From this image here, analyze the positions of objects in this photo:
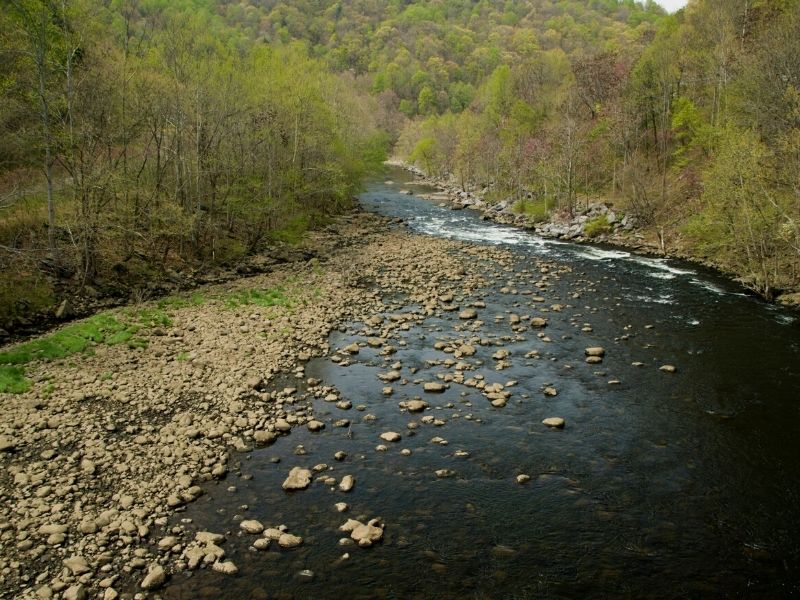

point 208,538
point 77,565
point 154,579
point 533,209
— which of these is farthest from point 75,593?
point 533,209

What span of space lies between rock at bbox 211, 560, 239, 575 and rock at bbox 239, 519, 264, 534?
97cm

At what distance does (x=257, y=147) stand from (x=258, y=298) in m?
13.6

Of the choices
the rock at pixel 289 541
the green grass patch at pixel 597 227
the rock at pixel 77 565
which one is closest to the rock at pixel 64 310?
the rock at pixel 77 565

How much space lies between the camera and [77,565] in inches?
382

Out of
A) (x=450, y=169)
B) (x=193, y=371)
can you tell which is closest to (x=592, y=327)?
(x=193, y=371)

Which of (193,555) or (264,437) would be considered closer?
(193,555)

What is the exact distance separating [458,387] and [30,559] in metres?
12.2

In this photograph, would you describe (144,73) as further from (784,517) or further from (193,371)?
(784,517)

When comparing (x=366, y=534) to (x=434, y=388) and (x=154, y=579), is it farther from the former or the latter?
(x=434, y=388)

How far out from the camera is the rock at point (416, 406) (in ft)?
53.4

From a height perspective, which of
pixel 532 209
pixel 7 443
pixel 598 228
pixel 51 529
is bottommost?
pixel 7 443

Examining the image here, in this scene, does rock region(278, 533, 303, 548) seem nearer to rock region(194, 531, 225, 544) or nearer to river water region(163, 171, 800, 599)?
river water region(163, 171, 800, 599)

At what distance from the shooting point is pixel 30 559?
32.4 feet

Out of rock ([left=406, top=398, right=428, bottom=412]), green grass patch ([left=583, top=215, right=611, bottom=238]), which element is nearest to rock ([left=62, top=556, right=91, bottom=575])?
rock ([left=406, top=398, right=428, bottom=412])
